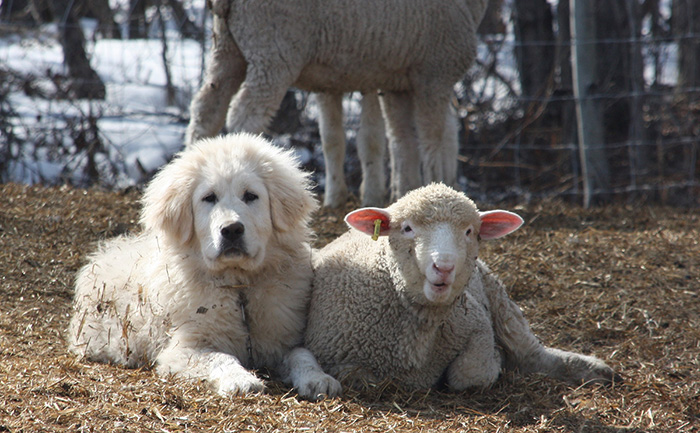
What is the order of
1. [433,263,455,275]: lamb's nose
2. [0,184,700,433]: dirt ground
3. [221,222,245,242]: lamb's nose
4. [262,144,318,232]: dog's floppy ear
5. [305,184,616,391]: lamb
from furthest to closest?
[262,144,318,232]: dog's floppy ear → [221,222,245,242]: lamb's nose → [305,184,616,391]: lamb → [433,263,455,275]: lamb's nose → [0,184,700,433]: dirt ground

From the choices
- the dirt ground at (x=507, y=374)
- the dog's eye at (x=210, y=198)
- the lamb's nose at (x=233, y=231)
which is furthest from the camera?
the dog's eye at (x=210, y=198)

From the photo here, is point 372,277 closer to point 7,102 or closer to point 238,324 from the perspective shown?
point 238,324

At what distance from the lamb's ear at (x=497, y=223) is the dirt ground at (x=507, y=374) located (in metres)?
0.81

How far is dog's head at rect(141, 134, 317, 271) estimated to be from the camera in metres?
3.93

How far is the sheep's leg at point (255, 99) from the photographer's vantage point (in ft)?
20.3

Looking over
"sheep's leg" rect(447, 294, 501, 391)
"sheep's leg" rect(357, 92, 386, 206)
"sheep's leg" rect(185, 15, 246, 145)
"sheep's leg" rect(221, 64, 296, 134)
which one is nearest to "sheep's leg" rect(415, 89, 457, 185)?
"sheep's leg" rect(357, 92, 386, 206)

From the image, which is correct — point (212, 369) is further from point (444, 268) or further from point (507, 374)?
point (507, 374)

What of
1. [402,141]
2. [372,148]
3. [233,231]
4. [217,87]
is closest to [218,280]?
[233,231]

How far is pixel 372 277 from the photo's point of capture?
4180 mm

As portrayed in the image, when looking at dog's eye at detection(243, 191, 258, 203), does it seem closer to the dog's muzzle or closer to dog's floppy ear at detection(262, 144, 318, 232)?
dog's floppy ear at detection(262, 144, 318, 232)

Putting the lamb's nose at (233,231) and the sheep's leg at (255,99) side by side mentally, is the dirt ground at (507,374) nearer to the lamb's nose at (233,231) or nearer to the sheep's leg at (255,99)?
the lamb's nose at (233,231)

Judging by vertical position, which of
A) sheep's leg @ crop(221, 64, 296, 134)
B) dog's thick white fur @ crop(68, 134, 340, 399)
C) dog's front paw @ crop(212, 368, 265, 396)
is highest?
sheep's leg @ crop(221, 64, 296, 134)

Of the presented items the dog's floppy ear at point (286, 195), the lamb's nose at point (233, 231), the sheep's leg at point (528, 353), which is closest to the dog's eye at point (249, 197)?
the dog's floppy ear at point (286, 195)

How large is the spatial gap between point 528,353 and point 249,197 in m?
1.76
